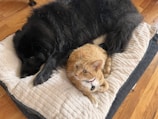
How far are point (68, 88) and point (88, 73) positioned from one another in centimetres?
19

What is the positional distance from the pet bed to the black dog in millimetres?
58

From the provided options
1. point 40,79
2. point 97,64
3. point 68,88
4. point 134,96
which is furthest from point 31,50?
point 134,96

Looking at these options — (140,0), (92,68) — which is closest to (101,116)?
(92,68)

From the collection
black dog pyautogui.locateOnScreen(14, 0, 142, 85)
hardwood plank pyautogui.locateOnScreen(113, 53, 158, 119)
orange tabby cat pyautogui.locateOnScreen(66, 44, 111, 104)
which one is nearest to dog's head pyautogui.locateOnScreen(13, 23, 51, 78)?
black dog pyautogui.locateOnScreen(14, 0, 142, 85)

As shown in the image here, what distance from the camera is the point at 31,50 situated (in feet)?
4.35

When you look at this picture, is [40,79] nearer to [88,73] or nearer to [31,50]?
[31,50]

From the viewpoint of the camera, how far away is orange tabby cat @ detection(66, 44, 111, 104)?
3.76 ft

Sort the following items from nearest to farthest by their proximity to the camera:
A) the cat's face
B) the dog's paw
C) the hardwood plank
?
the cat's face → the dog's paw → the hardwood plank

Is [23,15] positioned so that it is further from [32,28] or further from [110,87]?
[110,87]

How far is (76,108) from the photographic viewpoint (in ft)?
3.91

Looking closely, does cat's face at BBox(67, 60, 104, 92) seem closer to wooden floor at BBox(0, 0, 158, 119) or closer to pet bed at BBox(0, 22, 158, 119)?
pet bed at BBox(0, 22, 158, 119)

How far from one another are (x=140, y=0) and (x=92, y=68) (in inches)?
46.4

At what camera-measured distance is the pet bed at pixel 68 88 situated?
1.19 meters

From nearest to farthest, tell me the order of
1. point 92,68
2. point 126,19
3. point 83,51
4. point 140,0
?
point 92,68
point 83,51
point 126,19
point 140,0
